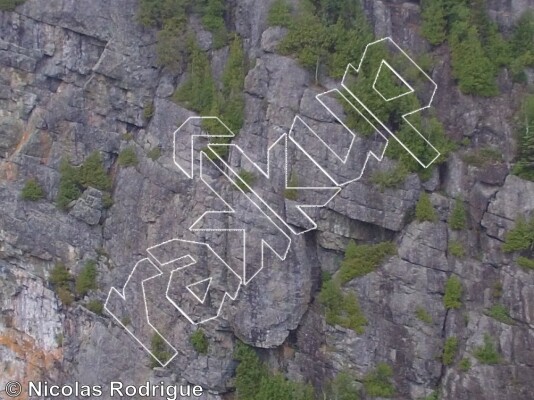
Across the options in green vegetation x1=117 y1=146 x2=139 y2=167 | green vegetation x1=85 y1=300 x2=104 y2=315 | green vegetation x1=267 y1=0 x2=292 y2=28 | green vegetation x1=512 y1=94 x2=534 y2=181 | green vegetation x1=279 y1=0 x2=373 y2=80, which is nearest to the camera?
green vegetation x1=512 y1=94 x2=534 y2=181

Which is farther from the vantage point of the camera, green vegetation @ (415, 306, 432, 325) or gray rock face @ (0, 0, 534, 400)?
green vegetation @ (415, 306, 432, 325)

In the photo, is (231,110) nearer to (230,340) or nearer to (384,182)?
(384,182)

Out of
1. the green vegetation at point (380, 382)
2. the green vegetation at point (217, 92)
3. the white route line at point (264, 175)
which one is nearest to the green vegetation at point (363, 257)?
the white route line at point (264, 175)

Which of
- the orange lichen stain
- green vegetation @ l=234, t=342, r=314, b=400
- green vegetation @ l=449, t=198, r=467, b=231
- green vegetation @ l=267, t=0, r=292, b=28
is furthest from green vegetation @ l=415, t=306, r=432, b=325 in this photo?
the orange lichen stain

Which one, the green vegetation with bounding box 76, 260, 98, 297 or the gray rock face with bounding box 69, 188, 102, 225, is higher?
the gray rock face with bounding box 69, 188, 102, 225

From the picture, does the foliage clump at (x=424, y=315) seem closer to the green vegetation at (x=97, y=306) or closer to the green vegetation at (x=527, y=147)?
the green vegetation at (x=527, y=147)

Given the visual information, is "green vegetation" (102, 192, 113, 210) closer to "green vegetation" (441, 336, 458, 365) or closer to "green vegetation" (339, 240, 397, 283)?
"green vegetation" (339, 240, 397, 283)

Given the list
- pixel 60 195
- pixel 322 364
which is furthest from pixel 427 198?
pixel 60 195
